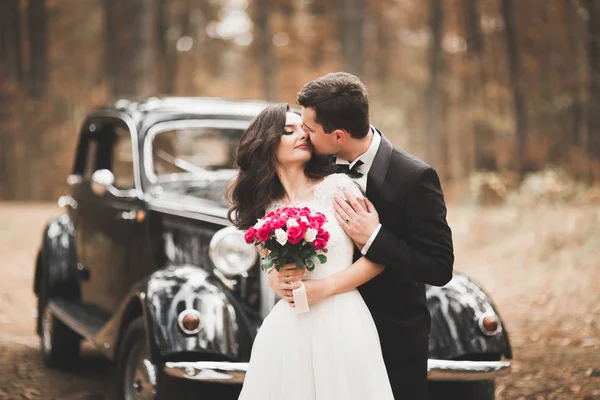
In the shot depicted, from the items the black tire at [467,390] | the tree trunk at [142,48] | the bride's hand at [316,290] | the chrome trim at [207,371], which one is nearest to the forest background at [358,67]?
the tree trunk at [142,48]

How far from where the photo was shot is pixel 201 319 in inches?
177

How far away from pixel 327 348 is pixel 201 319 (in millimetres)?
1497

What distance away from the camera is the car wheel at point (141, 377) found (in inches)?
174

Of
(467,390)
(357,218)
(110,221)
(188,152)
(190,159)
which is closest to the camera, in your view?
(357,218)

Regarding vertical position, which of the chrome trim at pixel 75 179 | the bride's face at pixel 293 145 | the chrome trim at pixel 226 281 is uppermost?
the bride's face at pixel 293 145

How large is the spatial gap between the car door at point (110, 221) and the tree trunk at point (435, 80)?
20.1 metres

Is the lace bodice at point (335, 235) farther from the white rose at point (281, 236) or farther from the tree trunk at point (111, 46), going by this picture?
the tree trunk at point (111, 46)

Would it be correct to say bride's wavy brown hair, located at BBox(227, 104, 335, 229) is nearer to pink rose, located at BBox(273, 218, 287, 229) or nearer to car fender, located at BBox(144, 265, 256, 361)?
pink rose, located at BBox(273, 218, 287, 229)

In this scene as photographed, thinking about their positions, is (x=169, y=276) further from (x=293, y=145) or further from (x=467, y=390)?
(x=467, y=390)

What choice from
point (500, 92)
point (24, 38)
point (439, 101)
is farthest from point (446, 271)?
point (24, 38)

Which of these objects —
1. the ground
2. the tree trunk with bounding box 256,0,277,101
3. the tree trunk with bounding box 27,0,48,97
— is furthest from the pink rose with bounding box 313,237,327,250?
the tree trunk with bounding box 27,0,48,97

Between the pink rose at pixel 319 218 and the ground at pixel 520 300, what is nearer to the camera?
the pink rose at pixel 319 218

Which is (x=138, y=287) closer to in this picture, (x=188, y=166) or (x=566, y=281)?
(x=188, y=166)

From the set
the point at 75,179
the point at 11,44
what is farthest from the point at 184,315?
the point at 11,44
